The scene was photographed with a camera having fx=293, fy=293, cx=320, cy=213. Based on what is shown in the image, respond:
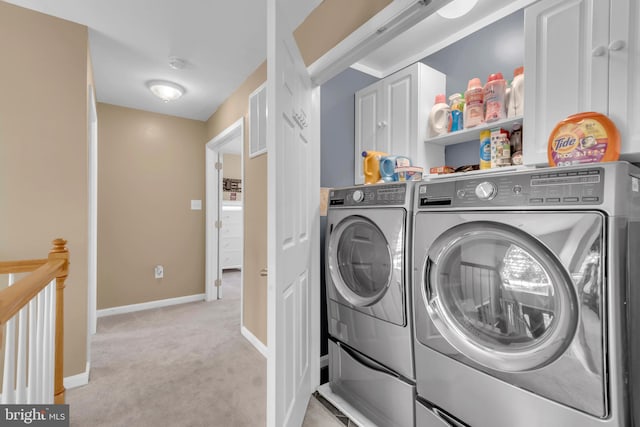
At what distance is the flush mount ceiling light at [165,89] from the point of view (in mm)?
2911

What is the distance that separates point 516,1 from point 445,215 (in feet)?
5.03

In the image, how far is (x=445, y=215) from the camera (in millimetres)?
1205

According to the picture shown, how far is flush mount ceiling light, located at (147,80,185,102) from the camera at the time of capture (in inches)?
115

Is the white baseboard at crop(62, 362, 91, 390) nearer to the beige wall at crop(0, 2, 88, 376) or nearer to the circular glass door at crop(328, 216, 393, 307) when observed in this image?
the beige wall at crop(0, 2, 88, 376)

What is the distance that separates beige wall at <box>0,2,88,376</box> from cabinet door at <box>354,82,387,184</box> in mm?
2005

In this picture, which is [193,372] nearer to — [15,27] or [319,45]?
[319,45]

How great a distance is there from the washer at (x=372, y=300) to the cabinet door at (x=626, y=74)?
2.73 feet

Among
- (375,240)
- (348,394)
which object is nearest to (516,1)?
(375,240)

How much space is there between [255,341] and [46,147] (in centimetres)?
215

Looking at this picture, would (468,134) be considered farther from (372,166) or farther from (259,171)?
(259,171)

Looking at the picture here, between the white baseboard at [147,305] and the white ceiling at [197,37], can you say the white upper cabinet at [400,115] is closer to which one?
the white ceiling at [197,37]

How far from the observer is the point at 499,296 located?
1.10 meters

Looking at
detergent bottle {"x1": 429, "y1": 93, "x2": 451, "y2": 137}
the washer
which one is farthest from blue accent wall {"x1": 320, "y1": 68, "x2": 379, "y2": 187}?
detergent bottle {"x1": 429, "y1": 93, "x2": 451, "y2": 137}

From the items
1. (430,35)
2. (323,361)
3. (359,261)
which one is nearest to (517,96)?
(430,35)
